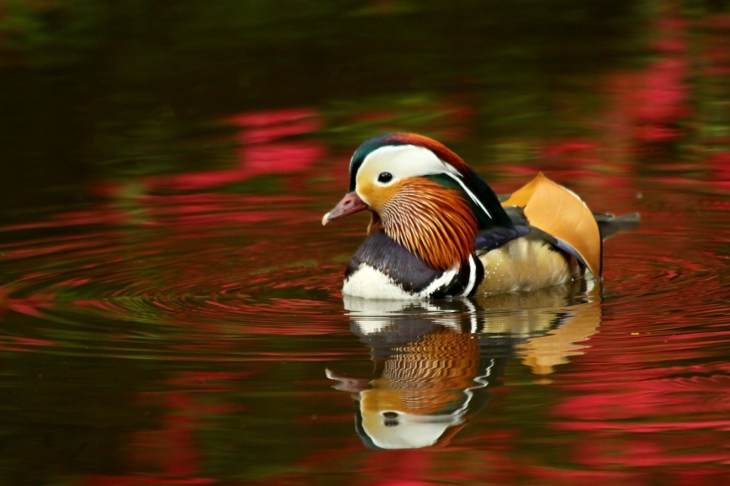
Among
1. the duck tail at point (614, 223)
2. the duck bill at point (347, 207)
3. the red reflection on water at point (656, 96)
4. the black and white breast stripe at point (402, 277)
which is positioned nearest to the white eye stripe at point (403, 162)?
the duck bill at point (347, 207)

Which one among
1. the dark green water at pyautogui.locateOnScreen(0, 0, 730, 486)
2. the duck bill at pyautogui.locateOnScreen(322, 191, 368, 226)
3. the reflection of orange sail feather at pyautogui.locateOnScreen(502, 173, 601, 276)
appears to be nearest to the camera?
the dark green water at pyautogui.locateOnScreen(0, 0, 730, 486)

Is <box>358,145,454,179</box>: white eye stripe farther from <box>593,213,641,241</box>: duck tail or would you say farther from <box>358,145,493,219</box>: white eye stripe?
<box>593,213,641,241</box>: duck tail

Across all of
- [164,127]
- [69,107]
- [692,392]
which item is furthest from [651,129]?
[692,392]

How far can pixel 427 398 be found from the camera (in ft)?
24.8

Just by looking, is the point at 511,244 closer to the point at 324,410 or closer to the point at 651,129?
the point at 324,410

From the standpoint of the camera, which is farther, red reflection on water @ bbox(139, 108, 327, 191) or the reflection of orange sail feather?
red reflection on water @ bbox(139, 108, 327, 191)

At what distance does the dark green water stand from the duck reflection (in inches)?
0.8

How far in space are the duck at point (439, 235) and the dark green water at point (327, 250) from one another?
0.55 feet

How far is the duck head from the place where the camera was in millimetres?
9492

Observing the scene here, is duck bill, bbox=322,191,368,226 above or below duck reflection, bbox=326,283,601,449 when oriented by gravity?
above

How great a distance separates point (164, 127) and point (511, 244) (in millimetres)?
4706

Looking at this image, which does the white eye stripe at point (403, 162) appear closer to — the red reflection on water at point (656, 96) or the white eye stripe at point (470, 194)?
the white eye stripe at point (470, 194)

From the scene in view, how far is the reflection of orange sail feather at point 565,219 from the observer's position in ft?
32.3

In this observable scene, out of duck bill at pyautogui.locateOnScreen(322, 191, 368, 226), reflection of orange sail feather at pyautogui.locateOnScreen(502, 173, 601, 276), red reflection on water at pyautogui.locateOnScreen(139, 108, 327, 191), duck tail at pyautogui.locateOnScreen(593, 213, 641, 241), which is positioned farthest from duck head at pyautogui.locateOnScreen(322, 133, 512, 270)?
red reflection on water at pyautogui.locateOnScreen(139, 108, 327, 191)
